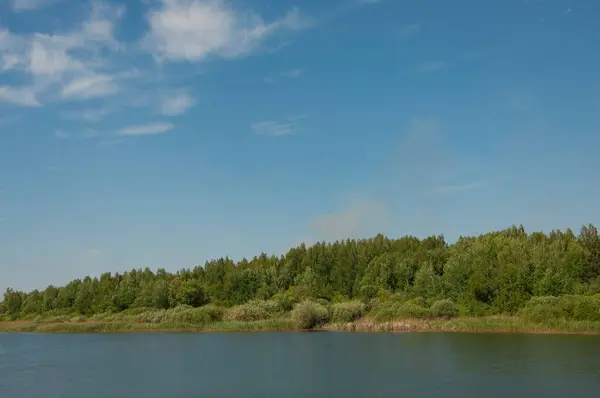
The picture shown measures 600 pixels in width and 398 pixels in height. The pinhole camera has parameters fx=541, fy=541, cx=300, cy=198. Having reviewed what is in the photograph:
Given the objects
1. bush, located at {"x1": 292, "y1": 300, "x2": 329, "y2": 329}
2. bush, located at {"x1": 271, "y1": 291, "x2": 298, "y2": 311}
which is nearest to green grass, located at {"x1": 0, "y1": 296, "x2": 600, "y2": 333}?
bush, located at {"x1": 292, "y1": 300, "x2": 329, "y2": 329}

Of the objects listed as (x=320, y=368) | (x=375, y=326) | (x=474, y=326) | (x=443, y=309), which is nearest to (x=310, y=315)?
(x=375, y=326)

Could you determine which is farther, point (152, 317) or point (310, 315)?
point (152, 317)

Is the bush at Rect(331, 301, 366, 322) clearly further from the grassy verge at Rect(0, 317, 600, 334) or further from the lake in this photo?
the lake

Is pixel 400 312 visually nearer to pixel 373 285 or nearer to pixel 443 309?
pixel 443 309

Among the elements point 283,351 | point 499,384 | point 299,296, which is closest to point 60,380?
point 283,351

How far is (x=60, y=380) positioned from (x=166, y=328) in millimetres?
45834

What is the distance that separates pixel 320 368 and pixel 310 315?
35106mm

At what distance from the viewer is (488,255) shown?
82.1m

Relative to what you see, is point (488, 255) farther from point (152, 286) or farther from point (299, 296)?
point (152, 286)

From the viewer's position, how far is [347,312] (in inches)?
2938

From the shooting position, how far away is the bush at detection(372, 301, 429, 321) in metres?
69.7

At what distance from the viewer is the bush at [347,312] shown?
243ft

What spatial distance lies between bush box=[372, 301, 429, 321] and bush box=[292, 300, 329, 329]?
275 inches

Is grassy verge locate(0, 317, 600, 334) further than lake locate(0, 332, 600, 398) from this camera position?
Yes
